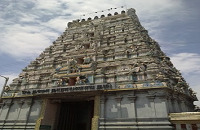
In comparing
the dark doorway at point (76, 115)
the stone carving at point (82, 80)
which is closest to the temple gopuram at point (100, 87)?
the dark doorway at point (76, 115)

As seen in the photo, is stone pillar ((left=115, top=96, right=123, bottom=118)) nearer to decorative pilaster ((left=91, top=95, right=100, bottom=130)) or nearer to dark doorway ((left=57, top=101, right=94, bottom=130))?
decorative pilaster ((left=91, top=95, right=100, bottom=130))

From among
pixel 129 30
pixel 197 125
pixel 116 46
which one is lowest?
pixel 197 125

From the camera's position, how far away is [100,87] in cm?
1634

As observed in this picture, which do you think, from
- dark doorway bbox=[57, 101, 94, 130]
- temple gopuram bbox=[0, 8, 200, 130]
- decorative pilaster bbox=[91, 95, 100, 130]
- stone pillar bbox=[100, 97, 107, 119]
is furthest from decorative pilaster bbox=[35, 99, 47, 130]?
stone pillar bbox=[100, 97, 107, 119]

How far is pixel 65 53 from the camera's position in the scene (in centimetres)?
2505

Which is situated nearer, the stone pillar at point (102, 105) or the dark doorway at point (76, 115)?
the stone pillar at point (102, 105)

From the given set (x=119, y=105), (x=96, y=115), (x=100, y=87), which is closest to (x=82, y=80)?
(x=100, y=87)

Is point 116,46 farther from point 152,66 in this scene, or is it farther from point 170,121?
point 170,121

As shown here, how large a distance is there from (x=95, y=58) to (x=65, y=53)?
21.5 feet

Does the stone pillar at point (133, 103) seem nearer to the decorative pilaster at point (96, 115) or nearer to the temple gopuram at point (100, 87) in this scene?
the temple gopuram at point (100, 87)

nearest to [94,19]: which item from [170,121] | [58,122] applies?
[58,122]

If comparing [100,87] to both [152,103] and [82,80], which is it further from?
[152,103]

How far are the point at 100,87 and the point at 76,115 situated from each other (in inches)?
398

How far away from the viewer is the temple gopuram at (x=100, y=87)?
1510 cm
